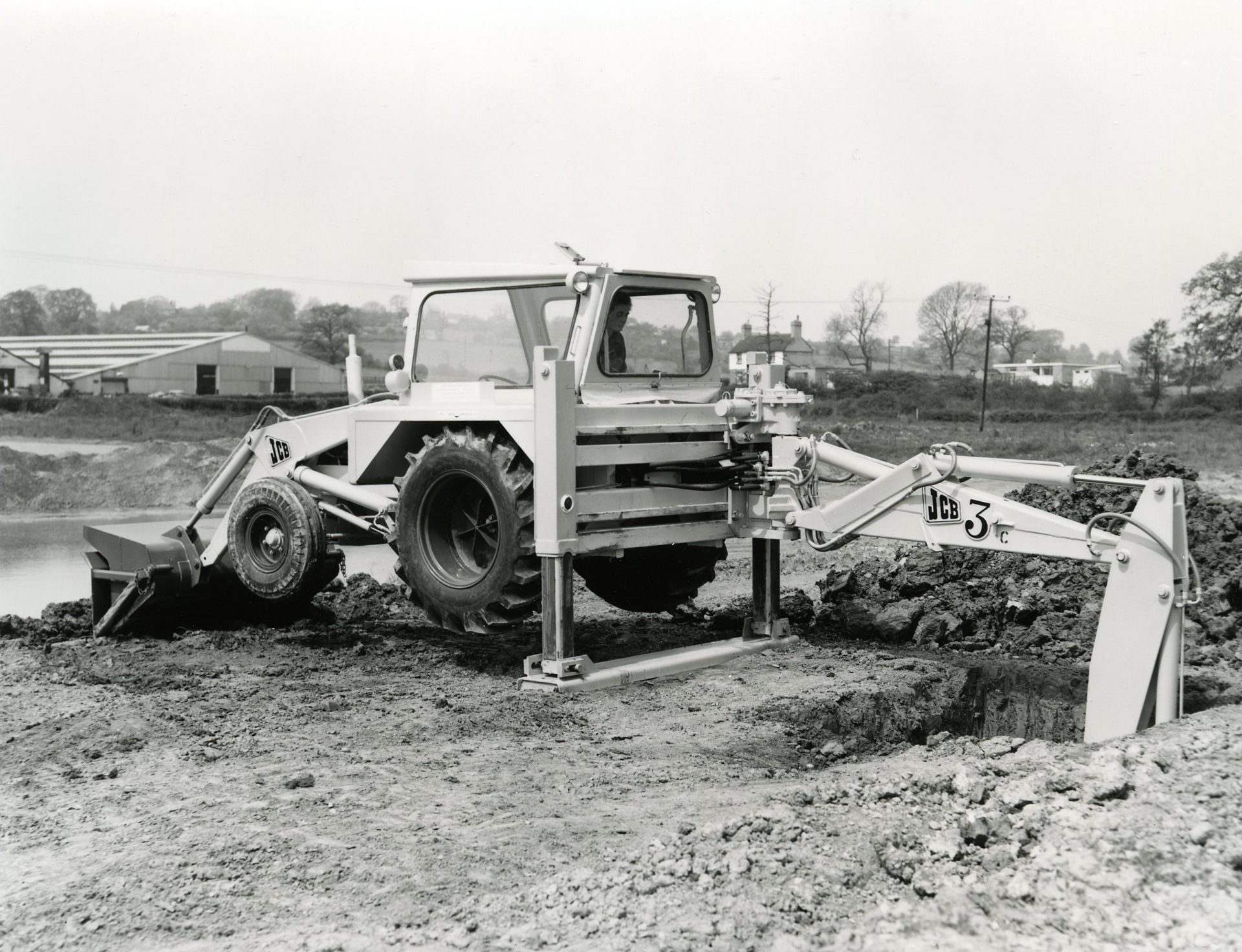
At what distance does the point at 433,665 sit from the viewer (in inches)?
336

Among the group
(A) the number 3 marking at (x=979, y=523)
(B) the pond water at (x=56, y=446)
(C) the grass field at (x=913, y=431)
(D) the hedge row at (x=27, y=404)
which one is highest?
(A) the number 3 marking at (x=979, y=523)

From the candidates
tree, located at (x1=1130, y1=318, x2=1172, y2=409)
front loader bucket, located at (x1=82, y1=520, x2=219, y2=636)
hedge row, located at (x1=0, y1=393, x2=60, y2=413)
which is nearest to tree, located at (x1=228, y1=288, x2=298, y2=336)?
hedge row, located at (x1=0, y1=393, x2=60, y2=413)

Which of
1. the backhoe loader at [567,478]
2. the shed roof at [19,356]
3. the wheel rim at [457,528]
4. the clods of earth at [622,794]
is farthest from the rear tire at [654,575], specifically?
the shed roof at [19,356]

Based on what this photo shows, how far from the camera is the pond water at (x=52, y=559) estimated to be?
1266 centimetres

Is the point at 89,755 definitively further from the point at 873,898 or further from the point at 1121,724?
the point at 1121,724

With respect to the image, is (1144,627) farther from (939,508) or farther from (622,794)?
(622,794)

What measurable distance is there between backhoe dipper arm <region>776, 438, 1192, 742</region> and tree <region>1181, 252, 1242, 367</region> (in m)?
36.6

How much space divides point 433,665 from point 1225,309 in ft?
124

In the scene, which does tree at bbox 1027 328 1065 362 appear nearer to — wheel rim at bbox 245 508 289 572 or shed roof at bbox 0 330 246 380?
shed roof at bbox 0 330 246 380

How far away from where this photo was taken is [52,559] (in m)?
15.7

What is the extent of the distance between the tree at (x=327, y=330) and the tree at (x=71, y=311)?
37.2ft

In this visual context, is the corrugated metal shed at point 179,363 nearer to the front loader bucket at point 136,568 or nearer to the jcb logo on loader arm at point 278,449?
the front loader bucket at point 136,568

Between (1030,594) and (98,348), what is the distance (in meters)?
47.7

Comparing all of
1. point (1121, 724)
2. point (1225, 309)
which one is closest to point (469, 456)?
point (1121, 724)
